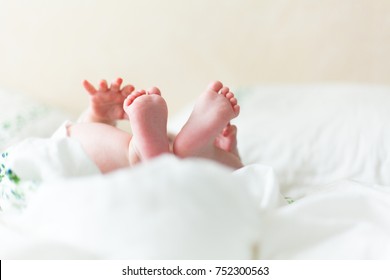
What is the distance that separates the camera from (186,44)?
1.72 meters

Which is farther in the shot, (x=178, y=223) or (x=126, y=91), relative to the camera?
(x=126, y=91)

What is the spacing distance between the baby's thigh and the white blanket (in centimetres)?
19

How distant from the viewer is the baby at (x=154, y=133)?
851mm

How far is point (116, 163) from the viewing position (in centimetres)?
92

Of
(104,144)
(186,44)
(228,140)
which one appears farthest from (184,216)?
(186,44)

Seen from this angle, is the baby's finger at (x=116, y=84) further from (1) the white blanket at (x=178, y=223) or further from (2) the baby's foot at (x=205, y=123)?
(1) the white blanket at (x=178, y=223)

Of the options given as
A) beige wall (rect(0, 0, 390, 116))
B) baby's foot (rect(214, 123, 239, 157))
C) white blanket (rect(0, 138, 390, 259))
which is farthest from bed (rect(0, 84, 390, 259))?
beige wall (rect(0, 0, 390, 116))

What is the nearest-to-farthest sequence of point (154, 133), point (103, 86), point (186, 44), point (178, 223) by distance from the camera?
point (178, 223) < point (154, 133) < point (103, 86) < point (186, 44)

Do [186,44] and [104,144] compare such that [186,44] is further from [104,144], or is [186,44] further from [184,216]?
[184,216]

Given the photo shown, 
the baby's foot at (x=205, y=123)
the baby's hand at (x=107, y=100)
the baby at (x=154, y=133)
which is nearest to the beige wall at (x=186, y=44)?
the baby's hand at (x=107, y=100)

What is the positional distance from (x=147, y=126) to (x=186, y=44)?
0.91 metres

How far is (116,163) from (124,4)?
33.5 inches

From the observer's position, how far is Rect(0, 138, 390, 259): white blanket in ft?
1.96

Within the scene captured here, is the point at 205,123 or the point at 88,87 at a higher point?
the point at 88,87
